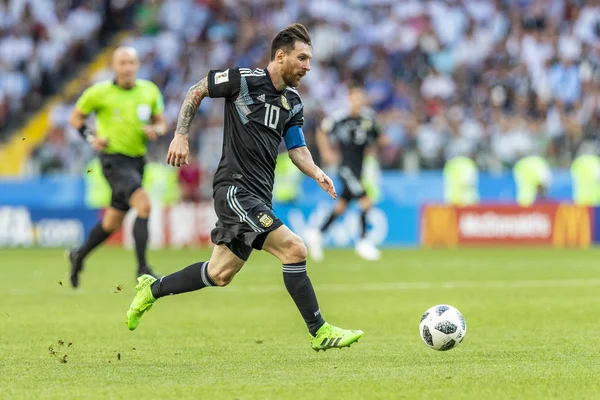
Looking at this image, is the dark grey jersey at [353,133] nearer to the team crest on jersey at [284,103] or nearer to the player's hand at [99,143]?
the player's hand at [99,143]

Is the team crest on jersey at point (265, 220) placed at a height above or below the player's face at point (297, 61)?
below

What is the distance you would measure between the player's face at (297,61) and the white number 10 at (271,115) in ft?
0.80

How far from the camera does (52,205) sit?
2450 centimetres

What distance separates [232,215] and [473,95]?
19.2m

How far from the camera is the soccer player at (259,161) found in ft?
25.3

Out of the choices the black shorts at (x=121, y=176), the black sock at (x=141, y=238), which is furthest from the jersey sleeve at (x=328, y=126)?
the black sock at (x=141, y=238)

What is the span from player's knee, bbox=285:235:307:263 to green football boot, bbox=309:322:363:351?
482 mm

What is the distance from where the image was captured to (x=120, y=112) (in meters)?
12.8

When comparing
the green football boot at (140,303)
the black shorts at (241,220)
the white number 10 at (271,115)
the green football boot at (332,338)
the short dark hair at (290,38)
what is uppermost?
the short dark hair at (290,38)

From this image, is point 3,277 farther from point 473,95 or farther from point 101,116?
point 473,95

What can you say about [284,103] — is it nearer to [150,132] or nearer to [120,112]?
[150,132]

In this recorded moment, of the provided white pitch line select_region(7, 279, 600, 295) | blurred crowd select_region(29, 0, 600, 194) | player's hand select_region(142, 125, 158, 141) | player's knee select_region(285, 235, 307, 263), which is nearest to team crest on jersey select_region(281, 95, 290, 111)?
player's knee select_region(285, 235, 307, 263)

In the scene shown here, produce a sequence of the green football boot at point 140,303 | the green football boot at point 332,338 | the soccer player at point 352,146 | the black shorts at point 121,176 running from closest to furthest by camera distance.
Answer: the green football boot at point 332,338
the green football boot at point 140,303
the black shorts at point 121,176
the soccer player at point 352,146

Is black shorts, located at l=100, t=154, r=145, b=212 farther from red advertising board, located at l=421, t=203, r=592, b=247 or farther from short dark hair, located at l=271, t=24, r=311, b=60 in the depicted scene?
red advertising board, located at l=421, t=203, r=592, b=247
